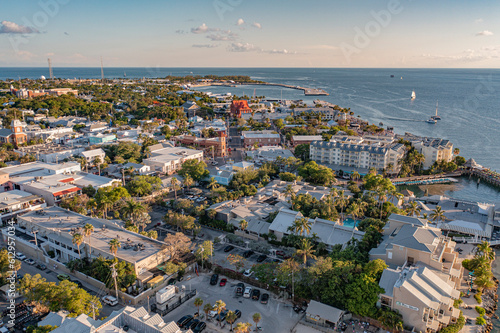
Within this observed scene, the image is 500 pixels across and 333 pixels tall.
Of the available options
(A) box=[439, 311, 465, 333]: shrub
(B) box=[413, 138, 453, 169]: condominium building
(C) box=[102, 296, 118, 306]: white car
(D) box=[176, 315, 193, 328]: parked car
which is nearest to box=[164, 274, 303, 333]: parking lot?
(D) box=[176, 315, 193, 328]: parked car

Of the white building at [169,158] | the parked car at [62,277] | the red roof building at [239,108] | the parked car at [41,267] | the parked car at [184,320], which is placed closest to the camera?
the parked car at [184,320]

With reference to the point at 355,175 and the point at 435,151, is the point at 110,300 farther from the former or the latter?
the point at 435,151

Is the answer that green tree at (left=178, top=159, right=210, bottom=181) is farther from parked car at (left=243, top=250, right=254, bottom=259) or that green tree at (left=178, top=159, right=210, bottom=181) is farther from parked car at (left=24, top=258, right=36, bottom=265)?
parked car at (left=24, top=258, right=36, bottom=265)

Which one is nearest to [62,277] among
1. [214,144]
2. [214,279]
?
[214,279]

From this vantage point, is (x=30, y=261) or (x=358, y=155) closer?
(x=30, y=261)

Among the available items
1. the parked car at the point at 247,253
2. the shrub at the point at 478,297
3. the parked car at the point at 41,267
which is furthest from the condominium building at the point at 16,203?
the shrub at the point at 478,297

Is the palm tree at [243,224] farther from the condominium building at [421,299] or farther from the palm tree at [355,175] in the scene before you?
Result: the palm tree at [355,175]
